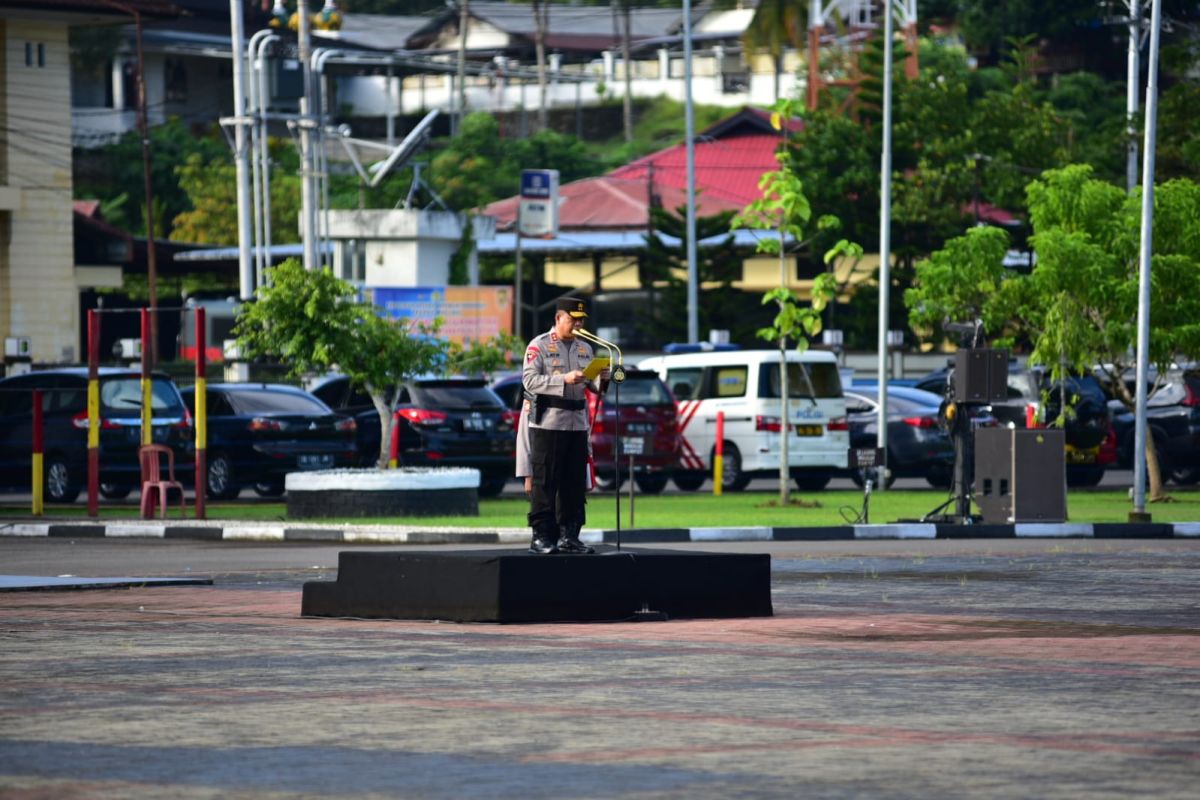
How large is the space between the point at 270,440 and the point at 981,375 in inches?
400

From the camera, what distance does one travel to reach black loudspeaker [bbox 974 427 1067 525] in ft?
82.6

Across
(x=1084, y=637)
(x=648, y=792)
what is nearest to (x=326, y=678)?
(x=648, y=792)

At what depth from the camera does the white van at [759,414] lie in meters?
33.0

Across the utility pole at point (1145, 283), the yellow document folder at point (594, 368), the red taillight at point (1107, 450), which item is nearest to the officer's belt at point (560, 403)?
the yellow document folder at point (594, 368)

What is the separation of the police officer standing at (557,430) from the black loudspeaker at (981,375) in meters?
10.6

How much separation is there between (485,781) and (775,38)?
7530cm

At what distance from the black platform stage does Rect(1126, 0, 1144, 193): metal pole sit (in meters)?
17.7

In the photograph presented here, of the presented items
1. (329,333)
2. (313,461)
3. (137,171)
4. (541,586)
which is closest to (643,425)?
(313,461)

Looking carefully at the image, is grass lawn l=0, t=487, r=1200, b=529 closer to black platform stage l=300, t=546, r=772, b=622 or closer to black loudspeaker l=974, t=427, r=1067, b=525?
black loudspeaker l=974, t=427, r=1067, b=525

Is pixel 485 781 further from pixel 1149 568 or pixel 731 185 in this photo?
pixel 731 185

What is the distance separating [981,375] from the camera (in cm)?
2512

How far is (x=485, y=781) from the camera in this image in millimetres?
8109

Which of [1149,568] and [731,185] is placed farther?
[731,185]

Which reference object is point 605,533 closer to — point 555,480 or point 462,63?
point 555,480
